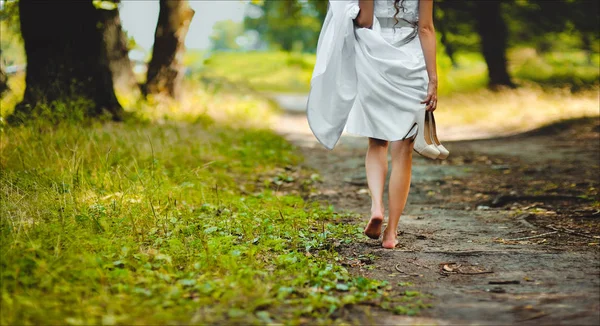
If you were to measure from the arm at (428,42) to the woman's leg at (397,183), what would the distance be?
30 cm

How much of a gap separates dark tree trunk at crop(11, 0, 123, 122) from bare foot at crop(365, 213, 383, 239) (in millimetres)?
5139

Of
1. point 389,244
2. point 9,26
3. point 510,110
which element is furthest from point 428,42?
point 510,110

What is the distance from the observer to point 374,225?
Result: 361 cm

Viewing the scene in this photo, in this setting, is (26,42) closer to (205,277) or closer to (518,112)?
(205,277)

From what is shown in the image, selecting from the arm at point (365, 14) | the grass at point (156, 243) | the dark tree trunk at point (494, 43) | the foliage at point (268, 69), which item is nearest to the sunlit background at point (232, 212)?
the grass at point (156, 243)

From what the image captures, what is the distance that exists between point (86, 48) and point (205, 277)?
6.52 m

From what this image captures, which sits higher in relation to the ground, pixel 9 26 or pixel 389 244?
pixel 9 26

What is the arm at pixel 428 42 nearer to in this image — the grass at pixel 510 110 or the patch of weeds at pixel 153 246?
the patch of weeds at pixel 153 246

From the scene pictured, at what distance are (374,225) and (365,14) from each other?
50.6 inches

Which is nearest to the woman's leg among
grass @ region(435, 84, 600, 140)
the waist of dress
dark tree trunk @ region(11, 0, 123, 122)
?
the waist of dress

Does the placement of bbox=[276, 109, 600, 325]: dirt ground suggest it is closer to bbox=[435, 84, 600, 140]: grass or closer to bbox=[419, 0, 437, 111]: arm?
bbox=[419, 0, 437, 111]: arm

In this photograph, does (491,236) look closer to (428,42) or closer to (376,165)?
(376,165)

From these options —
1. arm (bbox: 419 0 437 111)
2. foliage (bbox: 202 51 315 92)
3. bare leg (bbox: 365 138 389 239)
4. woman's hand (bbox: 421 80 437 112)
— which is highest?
arm (bbox: 419 0 437 111)

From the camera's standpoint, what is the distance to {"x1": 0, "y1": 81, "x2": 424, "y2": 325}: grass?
99.2 inches
